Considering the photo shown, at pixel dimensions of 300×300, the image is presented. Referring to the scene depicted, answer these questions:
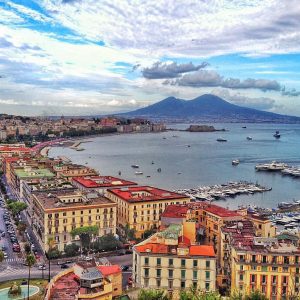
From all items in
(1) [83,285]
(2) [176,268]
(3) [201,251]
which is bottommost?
(2) [176,268]

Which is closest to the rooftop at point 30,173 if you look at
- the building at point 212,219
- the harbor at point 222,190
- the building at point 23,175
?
the building at point 23,175

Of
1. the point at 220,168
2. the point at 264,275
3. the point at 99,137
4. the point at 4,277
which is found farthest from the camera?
the point at 99,137

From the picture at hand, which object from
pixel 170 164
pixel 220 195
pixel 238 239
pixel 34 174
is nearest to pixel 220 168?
pixel 170 164

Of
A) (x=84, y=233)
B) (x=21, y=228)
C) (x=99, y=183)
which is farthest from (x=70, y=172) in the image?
(x=84, y=233)

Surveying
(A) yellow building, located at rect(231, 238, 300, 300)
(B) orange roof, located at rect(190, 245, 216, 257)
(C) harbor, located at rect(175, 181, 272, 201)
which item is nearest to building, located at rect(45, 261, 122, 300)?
(B) orange roof, located at rect(190, 245, 216, 257)

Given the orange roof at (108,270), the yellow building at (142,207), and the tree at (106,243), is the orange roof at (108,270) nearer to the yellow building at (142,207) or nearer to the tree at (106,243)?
the tree at (106,243)

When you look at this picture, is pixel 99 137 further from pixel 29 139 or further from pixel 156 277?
pixel 156 277

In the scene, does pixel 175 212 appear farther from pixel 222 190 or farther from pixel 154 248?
pixel 222 190
